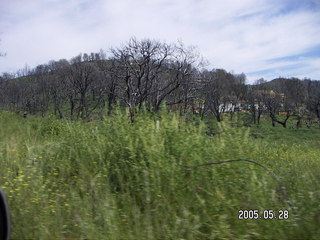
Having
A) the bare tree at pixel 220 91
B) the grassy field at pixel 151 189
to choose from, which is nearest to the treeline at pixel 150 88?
the bare tree at pixel 220 91

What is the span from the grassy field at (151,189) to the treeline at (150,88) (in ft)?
72.2

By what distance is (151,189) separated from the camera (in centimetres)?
354

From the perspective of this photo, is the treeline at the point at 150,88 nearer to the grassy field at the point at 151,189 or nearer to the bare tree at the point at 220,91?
the bare tree at the point at 220,91

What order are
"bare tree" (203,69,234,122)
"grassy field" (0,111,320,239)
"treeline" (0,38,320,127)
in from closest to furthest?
1. "grassy field" (0,111,320,239)
2. "treeline" (0,38,320,127)
3. "bare tree" (203,69,234,122)

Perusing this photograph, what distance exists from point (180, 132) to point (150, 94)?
24557 millimetres

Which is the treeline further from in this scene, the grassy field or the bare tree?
the grassy field

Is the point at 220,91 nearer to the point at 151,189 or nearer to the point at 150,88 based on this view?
the point at 150,88

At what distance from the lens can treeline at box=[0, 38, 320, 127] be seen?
28.3 metres

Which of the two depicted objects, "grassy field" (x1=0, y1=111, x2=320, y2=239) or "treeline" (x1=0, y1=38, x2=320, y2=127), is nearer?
"grassy field" (x1=0, y1=111, x2=320, y2=239)

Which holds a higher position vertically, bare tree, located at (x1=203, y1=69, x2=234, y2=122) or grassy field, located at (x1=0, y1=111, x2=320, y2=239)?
bare tree, located at (x1=203, y1=69, x2=234, y2=122)

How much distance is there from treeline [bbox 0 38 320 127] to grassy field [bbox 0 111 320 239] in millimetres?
21997

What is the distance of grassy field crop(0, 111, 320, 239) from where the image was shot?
291cm

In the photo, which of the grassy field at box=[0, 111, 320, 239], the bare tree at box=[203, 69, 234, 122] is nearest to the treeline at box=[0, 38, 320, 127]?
the bare tree at box=[203, 69, 234, 122]

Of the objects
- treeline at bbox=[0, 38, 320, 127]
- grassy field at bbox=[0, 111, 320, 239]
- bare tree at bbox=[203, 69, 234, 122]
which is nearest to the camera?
grassy field at bbox=[0, 111, 320, 239]
